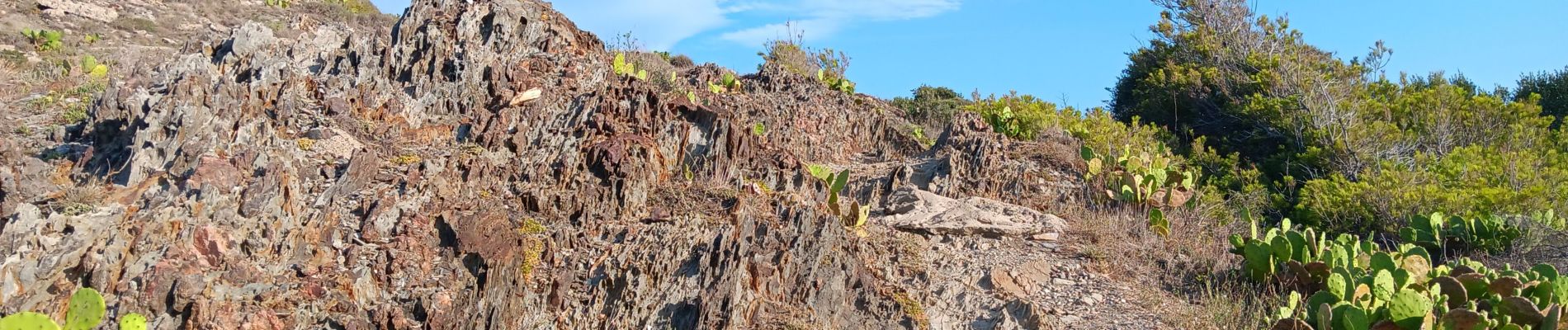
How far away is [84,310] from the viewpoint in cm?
484

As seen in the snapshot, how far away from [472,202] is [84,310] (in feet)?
8.18

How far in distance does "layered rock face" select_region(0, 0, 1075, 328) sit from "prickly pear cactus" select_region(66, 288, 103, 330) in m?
0.28

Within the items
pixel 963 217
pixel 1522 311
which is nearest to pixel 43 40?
pixel 963 217

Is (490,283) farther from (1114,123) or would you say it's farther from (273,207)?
(1114,123)

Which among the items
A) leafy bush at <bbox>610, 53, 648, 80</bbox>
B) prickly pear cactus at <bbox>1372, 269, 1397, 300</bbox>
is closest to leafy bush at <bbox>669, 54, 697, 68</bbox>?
leafy bush at <bbox>610, 53, 648, 80</bbox>

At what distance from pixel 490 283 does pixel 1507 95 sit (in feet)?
61.4

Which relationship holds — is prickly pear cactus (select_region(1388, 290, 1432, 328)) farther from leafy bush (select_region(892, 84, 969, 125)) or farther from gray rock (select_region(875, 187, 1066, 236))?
leafy bush (select_region(892, 84, 969, 125))

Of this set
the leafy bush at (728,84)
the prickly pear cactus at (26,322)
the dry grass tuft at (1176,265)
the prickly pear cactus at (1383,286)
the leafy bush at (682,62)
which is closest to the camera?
the prickly pear cactus at (26,322)

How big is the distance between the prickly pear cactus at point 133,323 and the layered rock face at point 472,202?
0.65 feet

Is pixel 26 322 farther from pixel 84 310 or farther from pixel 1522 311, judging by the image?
pixel 1522 311

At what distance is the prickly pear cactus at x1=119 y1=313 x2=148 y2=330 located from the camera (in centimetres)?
491

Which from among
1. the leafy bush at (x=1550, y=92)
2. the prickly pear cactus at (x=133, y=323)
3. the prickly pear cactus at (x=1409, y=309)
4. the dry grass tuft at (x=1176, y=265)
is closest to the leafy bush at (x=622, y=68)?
the dry grass tuft at (x=1176, y=265)

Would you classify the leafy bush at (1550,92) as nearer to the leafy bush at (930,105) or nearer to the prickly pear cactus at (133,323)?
the leafy bush at (930,105)

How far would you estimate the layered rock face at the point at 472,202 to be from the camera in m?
5.62
